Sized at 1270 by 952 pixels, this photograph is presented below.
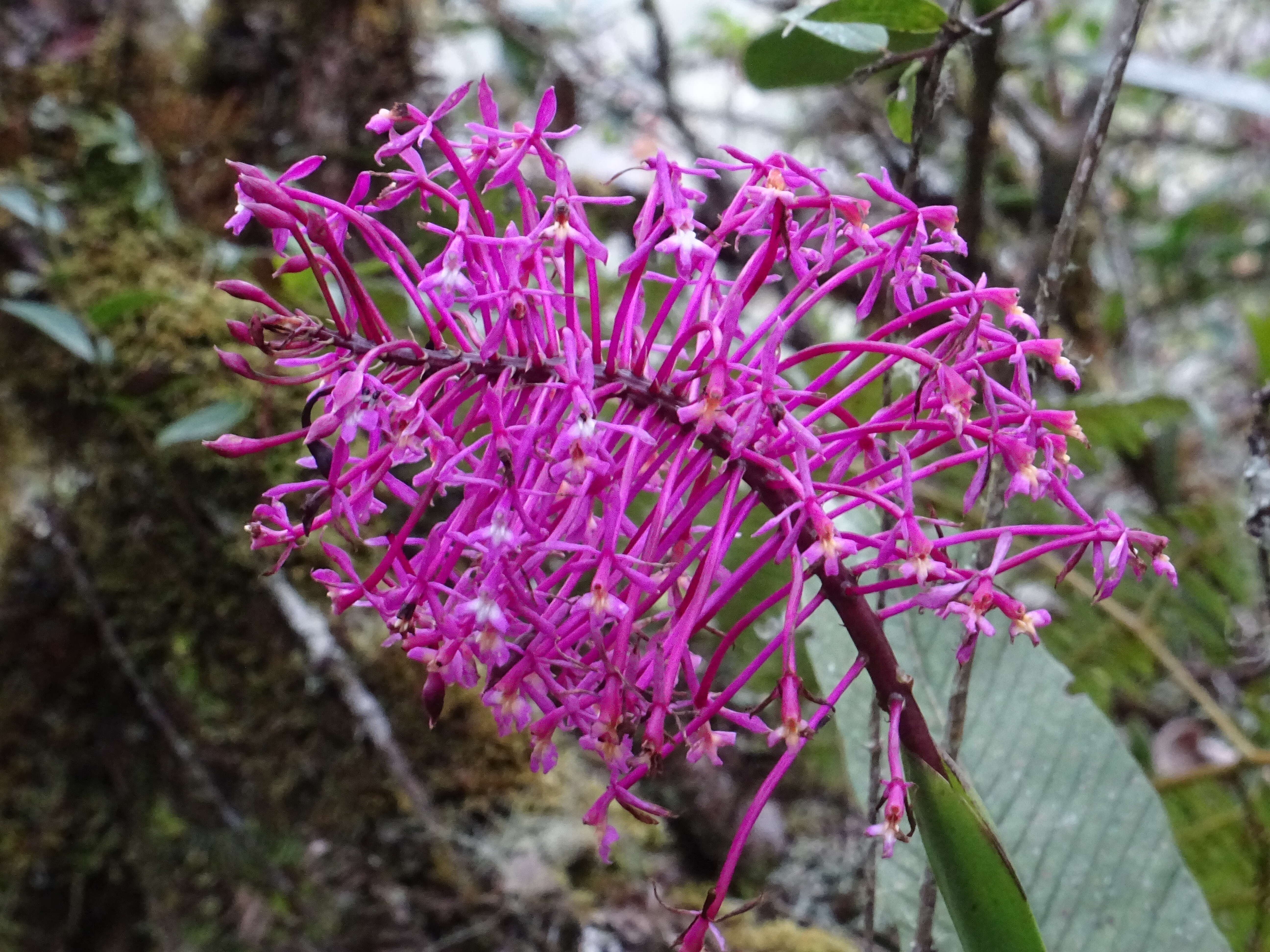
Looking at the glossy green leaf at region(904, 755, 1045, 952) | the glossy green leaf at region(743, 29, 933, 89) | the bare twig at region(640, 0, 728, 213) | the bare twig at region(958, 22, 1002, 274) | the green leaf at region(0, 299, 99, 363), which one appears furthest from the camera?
the bare twig at region(640, 0, 728, 213)

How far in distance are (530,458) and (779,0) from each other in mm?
2167

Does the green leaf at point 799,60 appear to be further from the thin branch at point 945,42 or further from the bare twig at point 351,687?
the bare twig at point 351,687

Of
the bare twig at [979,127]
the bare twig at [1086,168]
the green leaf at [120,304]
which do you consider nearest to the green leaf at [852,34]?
the bare twig at [1086,168]

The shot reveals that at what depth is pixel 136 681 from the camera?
152cm

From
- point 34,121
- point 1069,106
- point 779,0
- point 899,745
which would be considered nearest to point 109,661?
point 34,121

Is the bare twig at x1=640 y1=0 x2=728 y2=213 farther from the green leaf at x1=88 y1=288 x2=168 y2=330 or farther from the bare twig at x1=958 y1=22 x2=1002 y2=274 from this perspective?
the green leaf at x1=88 y1=288 x2=168 y2=330

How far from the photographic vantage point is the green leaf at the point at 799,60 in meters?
0.92

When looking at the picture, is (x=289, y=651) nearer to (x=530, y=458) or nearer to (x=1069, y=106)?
(x=530, y=458)

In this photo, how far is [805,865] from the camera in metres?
1.48

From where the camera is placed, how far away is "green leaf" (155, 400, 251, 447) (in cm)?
133

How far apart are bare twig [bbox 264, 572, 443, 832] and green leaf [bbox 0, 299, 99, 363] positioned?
482mm

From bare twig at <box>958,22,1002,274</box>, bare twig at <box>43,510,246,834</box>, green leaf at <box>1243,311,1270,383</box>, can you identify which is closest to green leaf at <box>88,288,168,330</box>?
bare twig at <box>43,510,246,834</box>

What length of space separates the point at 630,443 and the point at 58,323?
1.26m

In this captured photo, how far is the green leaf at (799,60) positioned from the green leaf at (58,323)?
113 cm
